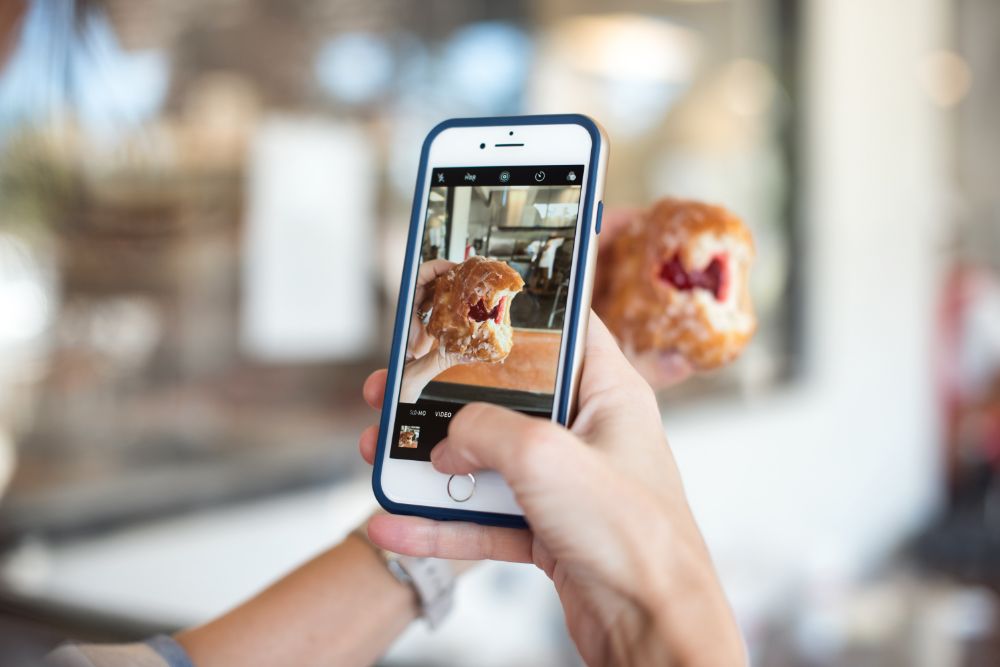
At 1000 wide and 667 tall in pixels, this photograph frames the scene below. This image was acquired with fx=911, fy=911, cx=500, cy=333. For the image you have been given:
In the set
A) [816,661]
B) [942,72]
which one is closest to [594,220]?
[816,661]

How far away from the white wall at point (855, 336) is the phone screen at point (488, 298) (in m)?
2.07

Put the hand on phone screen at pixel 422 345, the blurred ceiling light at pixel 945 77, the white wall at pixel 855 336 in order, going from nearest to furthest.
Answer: the hand on phone screen at pixel 422 345
the white wall at pixel 855 336
the blurred ceiling light at pixel 945 77

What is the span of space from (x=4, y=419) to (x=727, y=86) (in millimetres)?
2521

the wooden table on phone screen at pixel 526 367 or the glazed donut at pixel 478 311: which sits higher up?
the glazed donut at pixel 478 311

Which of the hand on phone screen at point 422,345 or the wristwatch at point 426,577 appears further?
the wristwatch at point 426,577

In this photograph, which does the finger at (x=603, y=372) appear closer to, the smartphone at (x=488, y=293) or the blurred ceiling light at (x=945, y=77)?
the smartphone at (x=488, y=293)

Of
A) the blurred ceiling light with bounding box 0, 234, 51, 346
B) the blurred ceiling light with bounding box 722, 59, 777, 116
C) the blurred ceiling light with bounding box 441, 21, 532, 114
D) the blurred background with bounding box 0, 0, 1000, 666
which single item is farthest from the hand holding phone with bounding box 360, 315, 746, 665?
the blurred ceiling light with bounding box 722, 59, 777, 116

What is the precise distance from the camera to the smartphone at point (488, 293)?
0.48 m

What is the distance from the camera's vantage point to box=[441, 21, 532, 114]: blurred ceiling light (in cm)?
238

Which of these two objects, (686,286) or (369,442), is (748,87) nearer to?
(686,286)

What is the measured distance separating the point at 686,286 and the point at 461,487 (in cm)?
25

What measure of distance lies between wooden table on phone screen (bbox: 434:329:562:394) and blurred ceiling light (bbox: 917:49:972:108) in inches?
154

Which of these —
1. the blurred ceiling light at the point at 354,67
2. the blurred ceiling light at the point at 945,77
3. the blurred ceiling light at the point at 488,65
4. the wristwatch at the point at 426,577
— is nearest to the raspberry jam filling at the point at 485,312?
the wristwatch at the point at 426,577

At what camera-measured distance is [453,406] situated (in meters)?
0.49
